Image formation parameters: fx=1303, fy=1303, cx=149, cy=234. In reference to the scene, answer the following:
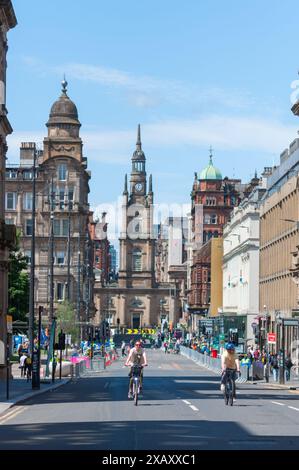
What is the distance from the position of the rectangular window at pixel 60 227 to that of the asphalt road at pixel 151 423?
9551 centimetres

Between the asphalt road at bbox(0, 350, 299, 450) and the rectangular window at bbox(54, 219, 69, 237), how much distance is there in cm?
9551

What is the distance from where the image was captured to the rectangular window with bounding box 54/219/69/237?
14025 centimetres

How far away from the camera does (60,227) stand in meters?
141

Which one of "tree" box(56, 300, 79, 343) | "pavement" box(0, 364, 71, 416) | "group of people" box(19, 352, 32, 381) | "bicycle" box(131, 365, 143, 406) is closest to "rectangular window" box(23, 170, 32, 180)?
"tree" box(56, 300, 79, 343)

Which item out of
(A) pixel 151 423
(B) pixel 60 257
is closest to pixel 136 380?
(A) pixel 151 423

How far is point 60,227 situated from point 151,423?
4434 inches

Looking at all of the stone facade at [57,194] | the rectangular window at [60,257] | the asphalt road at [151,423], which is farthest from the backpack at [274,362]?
the rectangular window at [60,257]

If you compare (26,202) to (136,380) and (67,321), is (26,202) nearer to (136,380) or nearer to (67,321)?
(67,321)

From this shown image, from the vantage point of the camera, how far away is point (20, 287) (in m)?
99.3

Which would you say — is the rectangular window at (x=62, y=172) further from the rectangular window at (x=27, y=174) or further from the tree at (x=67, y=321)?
the tree at (x=67, y=321)

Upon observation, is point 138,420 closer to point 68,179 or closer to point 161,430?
point 161,430
